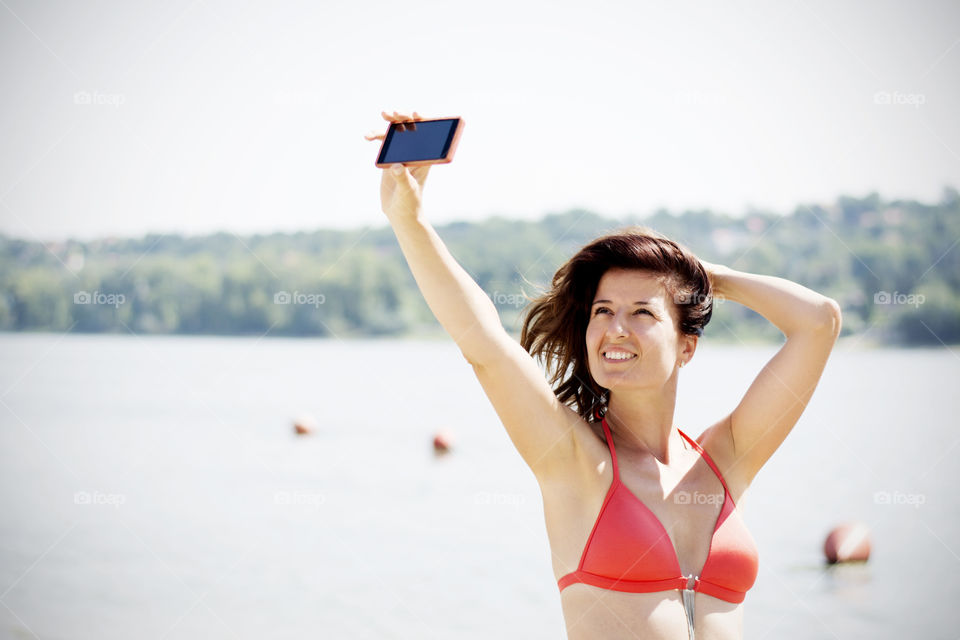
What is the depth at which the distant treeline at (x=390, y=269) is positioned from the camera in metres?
30.5

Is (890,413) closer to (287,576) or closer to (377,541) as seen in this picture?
(377,541)

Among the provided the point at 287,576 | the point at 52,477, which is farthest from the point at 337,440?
the point at 287,576

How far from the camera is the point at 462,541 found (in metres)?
7.61

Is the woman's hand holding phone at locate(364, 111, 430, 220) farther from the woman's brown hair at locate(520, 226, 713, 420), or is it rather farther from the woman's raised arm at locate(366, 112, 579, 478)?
the woman's brown hair at locate(520, 226, 713, 420)

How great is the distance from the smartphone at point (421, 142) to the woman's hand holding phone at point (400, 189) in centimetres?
2

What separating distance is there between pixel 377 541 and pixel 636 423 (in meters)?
5.97
